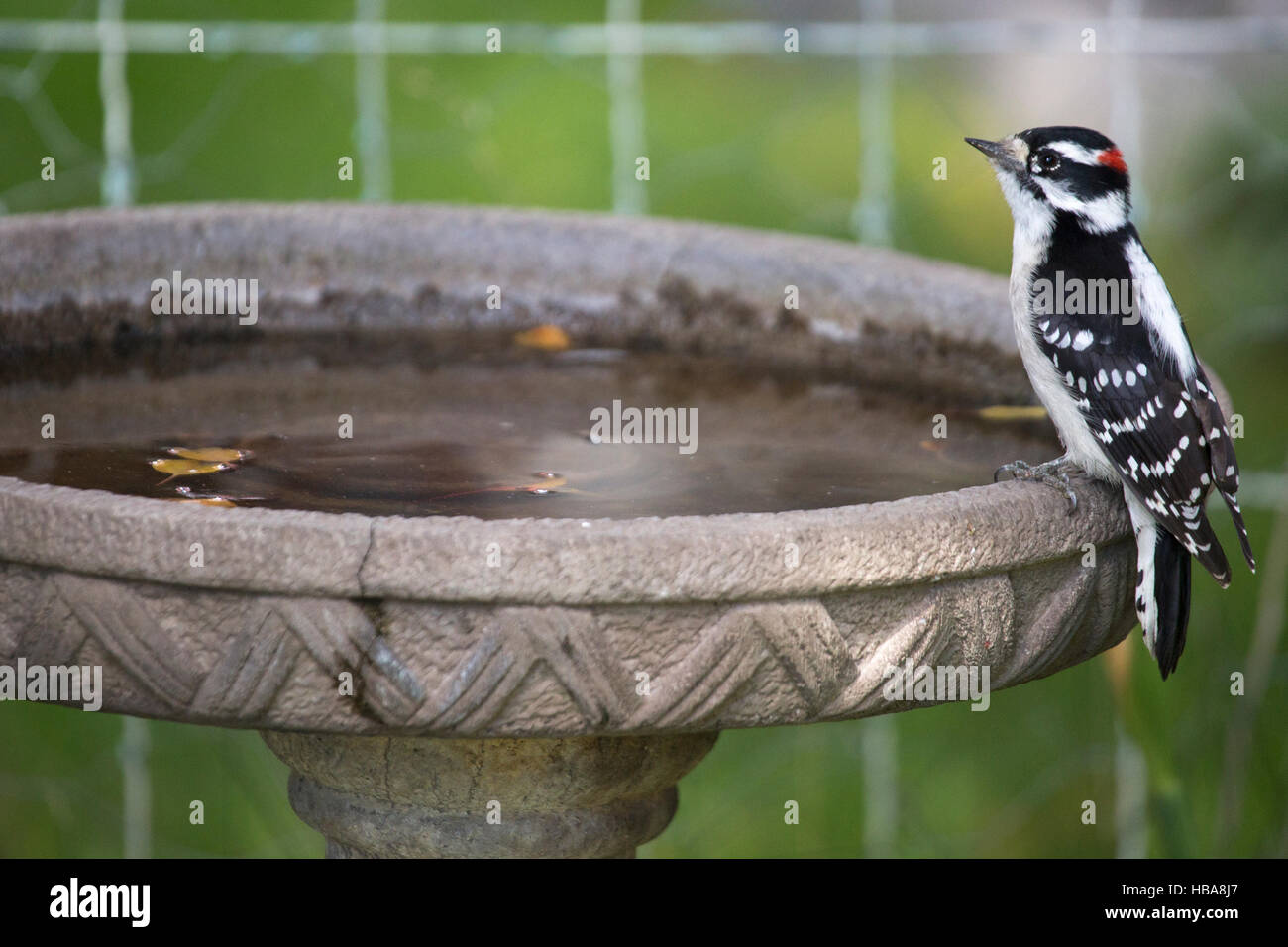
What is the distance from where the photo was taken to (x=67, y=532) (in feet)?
4.65

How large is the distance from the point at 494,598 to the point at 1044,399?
0.78 meters

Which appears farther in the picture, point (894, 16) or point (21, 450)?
point (894, 16)

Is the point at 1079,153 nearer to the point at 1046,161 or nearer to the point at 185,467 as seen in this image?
the point at 1046,161

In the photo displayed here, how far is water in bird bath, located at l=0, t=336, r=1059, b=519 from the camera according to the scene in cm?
179

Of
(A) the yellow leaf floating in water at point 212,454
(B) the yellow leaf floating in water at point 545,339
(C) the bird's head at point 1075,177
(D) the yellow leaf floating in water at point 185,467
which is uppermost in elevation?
(C) the bird's head at point 1075,177

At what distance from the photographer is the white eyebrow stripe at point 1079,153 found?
1994 mm

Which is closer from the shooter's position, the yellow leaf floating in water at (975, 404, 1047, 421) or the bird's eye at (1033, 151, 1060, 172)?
the bird's eye at (1033, 151, 1060, 172)

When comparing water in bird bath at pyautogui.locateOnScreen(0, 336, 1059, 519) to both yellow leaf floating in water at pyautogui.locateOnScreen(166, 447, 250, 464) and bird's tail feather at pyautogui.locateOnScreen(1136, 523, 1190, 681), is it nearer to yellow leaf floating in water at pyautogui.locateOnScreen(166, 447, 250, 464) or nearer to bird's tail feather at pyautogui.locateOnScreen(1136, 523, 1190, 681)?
yellow leaf floating in water at pyautogui.locateOnScreen(166, 447, 250, 464)

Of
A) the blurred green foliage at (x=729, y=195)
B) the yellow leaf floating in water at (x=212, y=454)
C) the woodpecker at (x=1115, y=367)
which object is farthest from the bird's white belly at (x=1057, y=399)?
the blurred green foliage at (x=729, y=195)

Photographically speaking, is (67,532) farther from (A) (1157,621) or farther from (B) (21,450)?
(A) (1157,621)

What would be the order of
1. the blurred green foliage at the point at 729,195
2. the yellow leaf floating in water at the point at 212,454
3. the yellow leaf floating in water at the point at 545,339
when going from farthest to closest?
the blurred green foliage at the point at 729,195 → the yellow leaf floating in water at the point at 545,339 → the yellow leaf floating in water at the point at 212,454

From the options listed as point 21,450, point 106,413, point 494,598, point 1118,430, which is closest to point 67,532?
point 494,598

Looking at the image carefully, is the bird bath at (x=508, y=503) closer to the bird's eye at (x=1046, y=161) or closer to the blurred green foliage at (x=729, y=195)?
the bird's eye at (x=1046, y=161)

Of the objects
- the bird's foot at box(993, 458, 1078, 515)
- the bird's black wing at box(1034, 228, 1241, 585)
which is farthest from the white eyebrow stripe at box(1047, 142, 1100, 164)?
the bird's foot at box(993, 458, 1078, 515)
